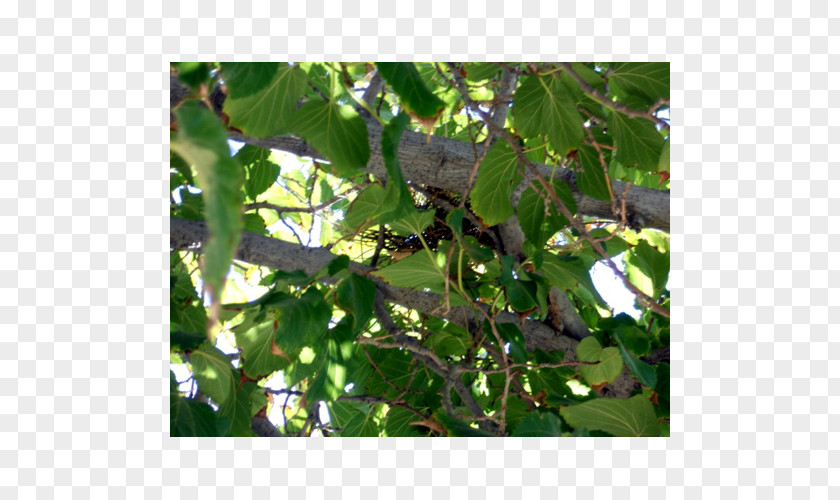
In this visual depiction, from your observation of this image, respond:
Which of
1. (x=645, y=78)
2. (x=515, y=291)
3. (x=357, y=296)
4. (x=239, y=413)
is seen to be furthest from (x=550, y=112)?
(x=239, y=413)

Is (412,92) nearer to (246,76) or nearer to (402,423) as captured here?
(246,76)

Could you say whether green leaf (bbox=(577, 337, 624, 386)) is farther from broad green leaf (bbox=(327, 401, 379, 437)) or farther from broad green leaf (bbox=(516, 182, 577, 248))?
broad green leaf (bbox=(327, 401, 379, 437))

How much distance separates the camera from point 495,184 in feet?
3.36

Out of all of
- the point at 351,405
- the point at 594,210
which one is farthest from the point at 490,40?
the point at 351,405

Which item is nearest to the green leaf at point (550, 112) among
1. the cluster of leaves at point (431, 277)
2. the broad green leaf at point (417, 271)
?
the cluster of leaves at point (431, 277)

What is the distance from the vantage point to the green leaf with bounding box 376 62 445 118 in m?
0.60

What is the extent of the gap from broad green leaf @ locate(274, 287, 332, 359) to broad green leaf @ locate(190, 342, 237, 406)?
11cm

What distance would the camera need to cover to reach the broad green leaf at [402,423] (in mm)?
1061

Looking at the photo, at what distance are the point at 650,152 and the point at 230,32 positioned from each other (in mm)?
591

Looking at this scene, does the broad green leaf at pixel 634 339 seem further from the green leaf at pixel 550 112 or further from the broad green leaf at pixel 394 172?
the broad green leaf at pixel 394 172

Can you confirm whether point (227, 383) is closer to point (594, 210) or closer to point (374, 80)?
point (374, 80)

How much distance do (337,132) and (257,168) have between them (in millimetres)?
419

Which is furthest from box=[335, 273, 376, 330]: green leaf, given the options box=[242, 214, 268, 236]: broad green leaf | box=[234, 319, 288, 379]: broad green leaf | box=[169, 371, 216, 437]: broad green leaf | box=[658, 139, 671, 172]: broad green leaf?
box=[658, 139, 671, 172]: broad green leaf

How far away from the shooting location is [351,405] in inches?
51.0
